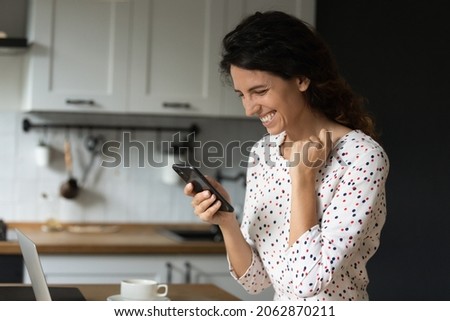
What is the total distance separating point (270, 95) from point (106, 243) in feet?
6.82

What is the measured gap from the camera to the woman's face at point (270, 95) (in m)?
2.12

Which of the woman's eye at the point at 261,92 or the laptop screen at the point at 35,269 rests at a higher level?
the woman's eye at the point at 261,92

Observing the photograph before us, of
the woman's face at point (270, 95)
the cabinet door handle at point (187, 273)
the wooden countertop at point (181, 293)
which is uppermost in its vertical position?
the woman's face at point (270, 95)

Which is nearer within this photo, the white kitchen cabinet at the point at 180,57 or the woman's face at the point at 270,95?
the woman's face at the point at 270,95

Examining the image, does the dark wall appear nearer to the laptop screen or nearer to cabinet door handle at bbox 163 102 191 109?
cabinet door handle at bbox 163 102 191 109

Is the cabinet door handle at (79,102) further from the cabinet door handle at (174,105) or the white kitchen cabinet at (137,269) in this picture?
the white kitchen cabinet at (137,269)

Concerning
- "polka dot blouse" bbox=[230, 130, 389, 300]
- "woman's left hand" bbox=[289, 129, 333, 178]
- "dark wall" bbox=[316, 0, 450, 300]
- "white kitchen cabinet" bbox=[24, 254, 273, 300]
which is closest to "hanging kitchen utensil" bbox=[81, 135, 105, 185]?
"white kitchen cabinet" bbox=[24, 254, 273, 300]

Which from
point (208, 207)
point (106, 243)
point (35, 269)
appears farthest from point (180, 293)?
point (106, 243)

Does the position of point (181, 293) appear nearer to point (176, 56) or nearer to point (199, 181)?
point (199, 181)

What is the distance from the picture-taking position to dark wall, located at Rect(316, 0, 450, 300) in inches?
133

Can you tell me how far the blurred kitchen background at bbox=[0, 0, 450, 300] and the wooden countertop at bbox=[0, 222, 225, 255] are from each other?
21cm

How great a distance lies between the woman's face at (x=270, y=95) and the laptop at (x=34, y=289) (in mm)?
650

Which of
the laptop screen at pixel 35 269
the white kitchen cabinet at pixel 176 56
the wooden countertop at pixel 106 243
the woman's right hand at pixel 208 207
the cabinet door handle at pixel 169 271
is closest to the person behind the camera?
the laptop screen at pixel 35 269

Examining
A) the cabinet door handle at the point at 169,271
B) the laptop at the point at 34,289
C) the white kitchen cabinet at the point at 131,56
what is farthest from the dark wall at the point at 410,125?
the laptop at the point at 34,289
